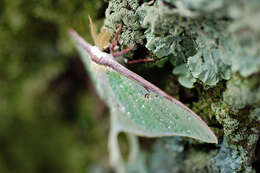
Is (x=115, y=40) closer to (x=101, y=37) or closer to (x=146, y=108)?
(x=101, y=37)

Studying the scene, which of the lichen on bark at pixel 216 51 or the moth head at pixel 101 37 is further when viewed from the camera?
the moth head at pixel 101 37

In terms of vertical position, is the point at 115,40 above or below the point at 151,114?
above

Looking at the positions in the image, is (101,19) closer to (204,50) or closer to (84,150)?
(204,50)

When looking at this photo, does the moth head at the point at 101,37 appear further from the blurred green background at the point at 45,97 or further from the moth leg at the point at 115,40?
the blurred green background at the point at 45,97

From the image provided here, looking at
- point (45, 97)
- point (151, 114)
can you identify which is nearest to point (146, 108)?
point (151, 114)

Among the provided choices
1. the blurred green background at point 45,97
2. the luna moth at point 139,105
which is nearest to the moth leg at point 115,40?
the luna moth at point 139,105

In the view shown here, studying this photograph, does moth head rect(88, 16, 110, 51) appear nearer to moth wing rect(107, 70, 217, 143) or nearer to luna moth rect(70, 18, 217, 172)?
luna moth rect(70, 18, 217, 172)

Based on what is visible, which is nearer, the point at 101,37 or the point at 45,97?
the point at 101,37

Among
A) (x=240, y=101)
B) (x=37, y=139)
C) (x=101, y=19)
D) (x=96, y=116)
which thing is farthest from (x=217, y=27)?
(x=37, y=139)
